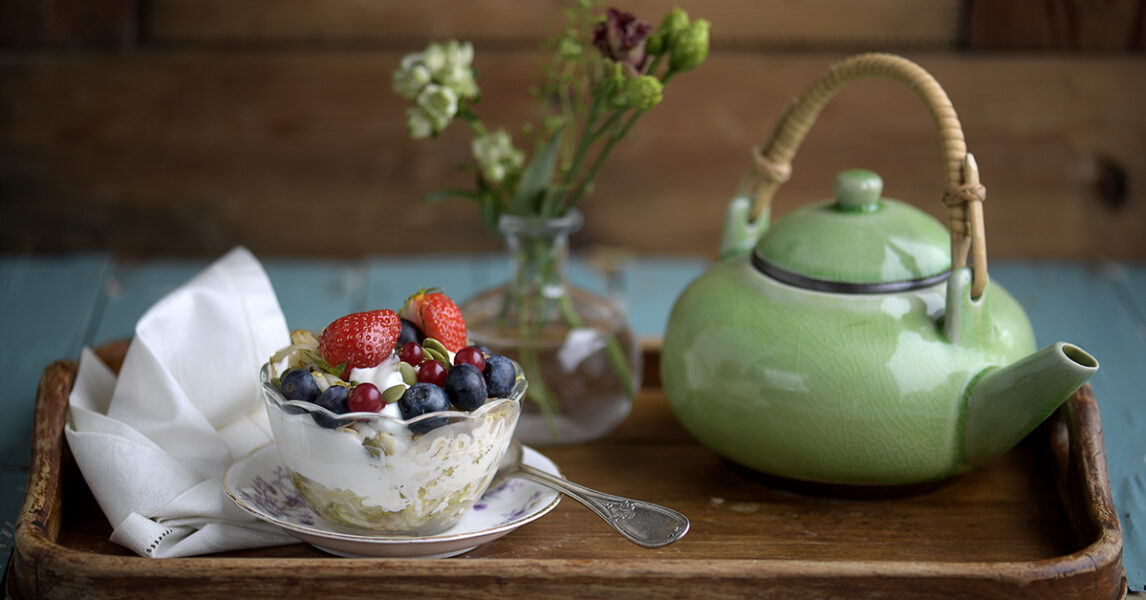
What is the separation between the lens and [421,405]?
72 centimetres

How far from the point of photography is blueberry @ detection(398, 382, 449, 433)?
0.72 m

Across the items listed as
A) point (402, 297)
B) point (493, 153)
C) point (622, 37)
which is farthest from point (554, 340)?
point (402, 297)

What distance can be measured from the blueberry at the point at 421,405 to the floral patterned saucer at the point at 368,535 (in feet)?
0.27

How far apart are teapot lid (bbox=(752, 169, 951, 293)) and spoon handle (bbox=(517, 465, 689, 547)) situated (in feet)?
0.71

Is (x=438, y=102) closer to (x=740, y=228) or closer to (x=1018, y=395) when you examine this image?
(x=740, y=228)

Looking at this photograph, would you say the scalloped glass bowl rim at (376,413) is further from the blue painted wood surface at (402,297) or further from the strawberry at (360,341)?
the blue painted wood surface at (402,297)

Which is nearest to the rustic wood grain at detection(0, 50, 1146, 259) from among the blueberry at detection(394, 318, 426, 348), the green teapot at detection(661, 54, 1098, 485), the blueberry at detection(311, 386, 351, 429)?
the green teapot at detection(661, 54, 1098, 485)

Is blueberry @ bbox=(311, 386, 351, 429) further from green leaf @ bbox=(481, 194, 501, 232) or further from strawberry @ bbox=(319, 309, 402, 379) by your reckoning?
green leaf @ bbox=(481, 194, 501, 232)

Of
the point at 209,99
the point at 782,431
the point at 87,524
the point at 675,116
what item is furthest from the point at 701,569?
the point at 209,99

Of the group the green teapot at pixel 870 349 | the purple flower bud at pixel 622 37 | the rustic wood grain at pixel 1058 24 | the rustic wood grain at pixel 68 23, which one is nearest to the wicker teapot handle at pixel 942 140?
the green teapot at pixel 870 349

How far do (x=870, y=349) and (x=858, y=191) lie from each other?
5.5 inches

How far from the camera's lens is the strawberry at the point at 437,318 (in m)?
0.81

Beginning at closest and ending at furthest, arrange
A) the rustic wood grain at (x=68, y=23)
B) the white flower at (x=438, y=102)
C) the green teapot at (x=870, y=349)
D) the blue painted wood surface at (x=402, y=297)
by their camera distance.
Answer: the green teapot at (x=870, y=349)
the white flower at (x=438, y=102)
the blue painted wood surface at (x=402, y=297)
the rustic wood grain at (x=68, y=23)

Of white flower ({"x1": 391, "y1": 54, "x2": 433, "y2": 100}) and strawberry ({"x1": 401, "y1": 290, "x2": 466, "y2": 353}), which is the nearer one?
strawberry ({"x1": 401, "y1": 290, "x2": 466, "y2": 353})
